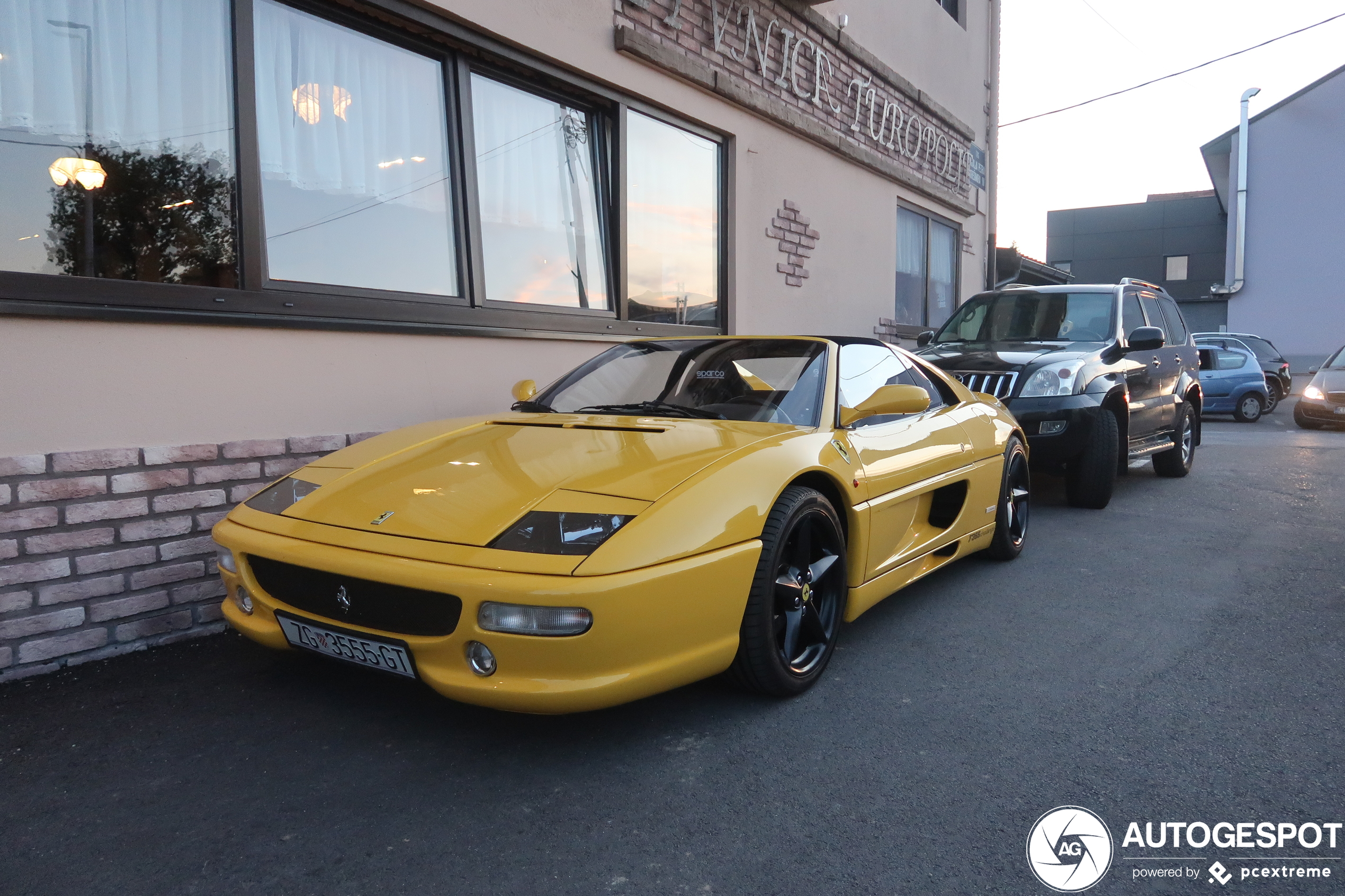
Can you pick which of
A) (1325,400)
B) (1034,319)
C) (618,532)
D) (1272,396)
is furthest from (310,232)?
(1272,396)

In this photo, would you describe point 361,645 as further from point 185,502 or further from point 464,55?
point 464,55

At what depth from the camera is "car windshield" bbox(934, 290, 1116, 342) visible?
6.55 m

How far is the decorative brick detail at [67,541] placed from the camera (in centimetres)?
297

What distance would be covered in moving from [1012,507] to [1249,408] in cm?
1247

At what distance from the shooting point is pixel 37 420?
3.01 metres

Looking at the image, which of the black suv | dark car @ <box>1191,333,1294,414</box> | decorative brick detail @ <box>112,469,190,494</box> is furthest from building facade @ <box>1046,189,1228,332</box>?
decorative brick detail @ <box>112,469,190,494</box>

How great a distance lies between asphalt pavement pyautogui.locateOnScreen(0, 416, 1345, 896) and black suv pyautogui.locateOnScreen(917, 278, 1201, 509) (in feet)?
7.64

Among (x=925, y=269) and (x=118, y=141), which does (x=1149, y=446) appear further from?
(x=118, y=141)

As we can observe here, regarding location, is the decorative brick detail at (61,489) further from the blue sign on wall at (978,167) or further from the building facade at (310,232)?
the blue sign on wall at (978,167)

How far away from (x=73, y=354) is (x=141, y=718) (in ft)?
4.55

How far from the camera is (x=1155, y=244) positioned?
115 feet

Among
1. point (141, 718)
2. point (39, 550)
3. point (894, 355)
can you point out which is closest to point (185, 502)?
point (39, 550)

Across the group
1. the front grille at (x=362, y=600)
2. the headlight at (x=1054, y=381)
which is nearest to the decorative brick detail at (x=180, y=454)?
the front grille at (x=362, y=600)

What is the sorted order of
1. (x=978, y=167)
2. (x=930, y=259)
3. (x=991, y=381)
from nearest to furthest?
(x=991, y=381)
(x=930, y=259)
(x=978, y=167)
